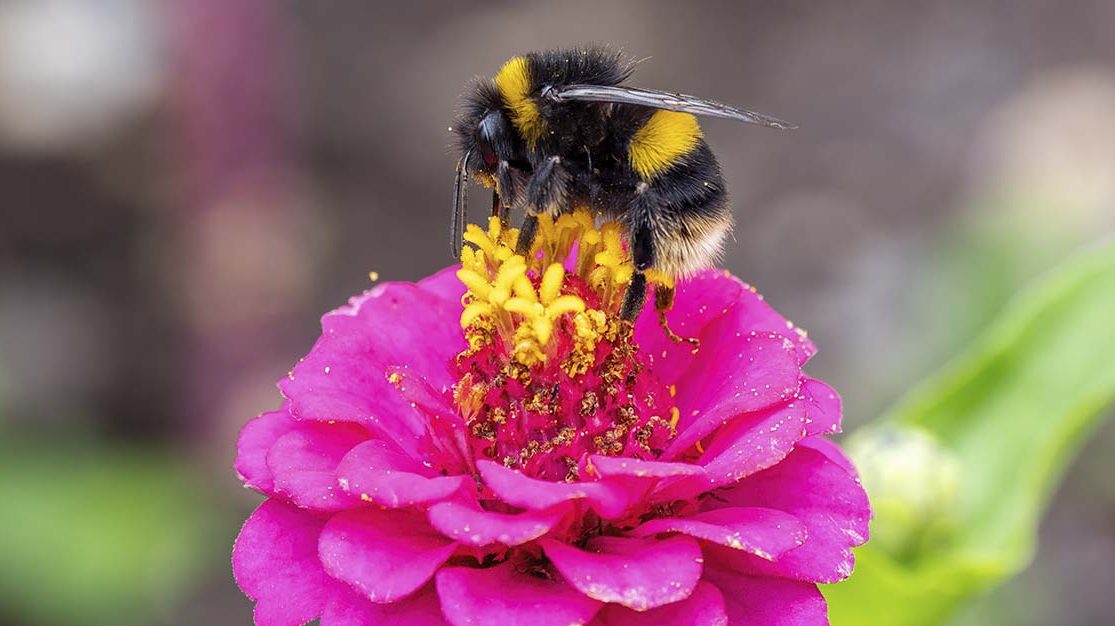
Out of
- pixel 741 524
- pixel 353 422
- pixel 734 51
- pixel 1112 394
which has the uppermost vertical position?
pixel 734 51

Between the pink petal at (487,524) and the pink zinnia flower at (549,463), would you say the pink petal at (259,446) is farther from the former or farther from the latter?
the pink petal at (487,524)

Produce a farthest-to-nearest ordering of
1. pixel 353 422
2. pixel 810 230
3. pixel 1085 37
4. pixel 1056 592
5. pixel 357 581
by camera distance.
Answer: pixel 1085 37
pixel 810 230
pixel 1056 592
pixel 353 422
pixel 357 581

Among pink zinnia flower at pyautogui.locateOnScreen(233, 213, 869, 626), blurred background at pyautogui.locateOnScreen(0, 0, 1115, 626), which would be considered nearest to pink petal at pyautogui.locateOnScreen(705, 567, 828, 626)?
pink zinnia flower at pyautogui.locateOnScreen(233, 213, 869, 626)

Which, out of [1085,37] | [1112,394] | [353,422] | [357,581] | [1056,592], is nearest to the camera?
[357,581]

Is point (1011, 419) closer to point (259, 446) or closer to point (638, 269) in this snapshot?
point (638, 269)

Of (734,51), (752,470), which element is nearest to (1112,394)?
(752,470)

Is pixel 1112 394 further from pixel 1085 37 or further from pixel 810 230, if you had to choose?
pixel 1085 37
